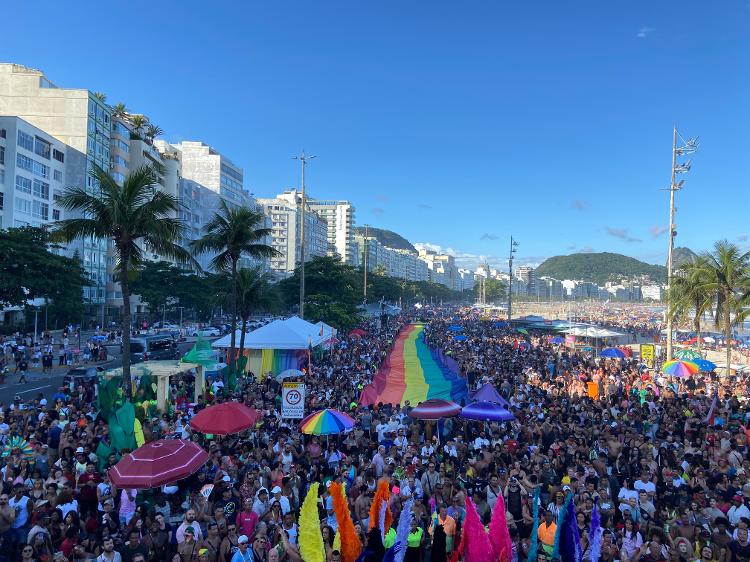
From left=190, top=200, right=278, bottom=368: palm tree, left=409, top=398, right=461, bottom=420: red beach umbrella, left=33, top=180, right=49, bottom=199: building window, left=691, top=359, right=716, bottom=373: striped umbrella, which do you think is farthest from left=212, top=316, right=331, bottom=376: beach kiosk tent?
left=33, top=180, right=49, bottom=199: building window

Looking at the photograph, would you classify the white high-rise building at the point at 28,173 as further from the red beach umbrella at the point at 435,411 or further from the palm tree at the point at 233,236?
the red beach umbrella at the point at 435,411

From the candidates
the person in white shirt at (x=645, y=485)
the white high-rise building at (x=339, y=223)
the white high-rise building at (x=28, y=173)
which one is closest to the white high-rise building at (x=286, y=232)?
the white high-rise building at (x=339, y=223)

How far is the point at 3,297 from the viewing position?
32.1 metres

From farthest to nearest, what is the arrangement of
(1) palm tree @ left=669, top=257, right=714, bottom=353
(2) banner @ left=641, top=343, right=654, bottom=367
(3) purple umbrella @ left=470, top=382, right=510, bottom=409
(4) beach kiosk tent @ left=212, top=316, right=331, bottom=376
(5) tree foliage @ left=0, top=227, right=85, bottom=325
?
(5) tree foliage @ left=0, top=227, right=85, bottom=325, (2) banner @ left=641, top=343, right=654, bottom=367, (1) palm tree @ left=669, top=257, right=714, bottom=353, (4) beach kiosk tent @ left=212, top=316, right=331, bottom=376, (3) purple umbrella @ left=470, top=382, right=510, bottom=409

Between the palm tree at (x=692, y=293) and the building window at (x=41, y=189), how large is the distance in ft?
155

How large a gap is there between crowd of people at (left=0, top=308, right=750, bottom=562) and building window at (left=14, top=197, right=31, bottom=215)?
32.5 metres

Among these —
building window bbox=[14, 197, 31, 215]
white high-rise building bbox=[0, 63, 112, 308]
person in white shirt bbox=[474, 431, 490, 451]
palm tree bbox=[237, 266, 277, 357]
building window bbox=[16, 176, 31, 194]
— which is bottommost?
person in white shirt bbox=[474, 431, 490, 451]

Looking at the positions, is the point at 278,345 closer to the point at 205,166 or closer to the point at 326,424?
the point at 326,424

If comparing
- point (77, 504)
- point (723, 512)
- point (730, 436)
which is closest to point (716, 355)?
point (730, 436)

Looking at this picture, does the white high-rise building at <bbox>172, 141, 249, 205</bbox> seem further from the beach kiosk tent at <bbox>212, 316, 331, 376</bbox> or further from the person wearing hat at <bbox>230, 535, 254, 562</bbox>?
the person wearing hat at <bbox>230, 535, 254, 562</bbox>

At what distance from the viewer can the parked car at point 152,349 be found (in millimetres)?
30234

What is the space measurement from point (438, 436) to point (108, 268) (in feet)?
171

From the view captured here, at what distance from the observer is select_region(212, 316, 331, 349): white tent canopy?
22844 mm

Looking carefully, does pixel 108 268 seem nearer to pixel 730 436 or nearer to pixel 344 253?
pixel 730 436
